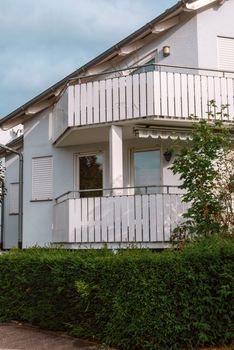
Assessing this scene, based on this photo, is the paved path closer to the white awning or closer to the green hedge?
the green hedge

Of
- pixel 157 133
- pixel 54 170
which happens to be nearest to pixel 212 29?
pixel 157 133

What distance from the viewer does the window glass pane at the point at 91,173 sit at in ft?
57.4

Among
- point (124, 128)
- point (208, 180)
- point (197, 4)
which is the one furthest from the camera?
point (197, 4)

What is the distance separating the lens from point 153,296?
8.23 metres

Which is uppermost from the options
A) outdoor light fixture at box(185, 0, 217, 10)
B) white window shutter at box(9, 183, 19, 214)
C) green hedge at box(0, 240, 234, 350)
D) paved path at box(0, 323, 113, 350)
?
outdoor light fixture at box(185, 0, 217, 10)

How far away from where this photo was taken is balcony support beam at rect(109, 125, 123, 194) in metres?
14.8

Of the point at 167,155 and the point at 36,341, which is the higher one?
the point at 167,155

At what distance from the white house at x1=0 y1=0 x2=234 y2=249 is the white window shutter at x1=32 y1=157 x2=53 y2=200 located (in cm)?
4

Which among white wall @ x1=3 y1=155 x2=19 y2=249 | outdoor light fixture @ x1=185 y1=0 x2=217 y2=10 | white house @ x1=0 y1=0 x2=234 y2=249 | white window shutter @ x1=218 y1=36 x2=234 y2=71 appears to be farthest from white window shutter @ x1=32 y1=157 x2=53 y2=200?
outdoor light fixture @ x1=185 y1=0 x2=217 y2=10

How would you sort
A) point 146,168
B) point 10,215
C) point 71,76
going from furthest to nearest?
point 10,215, point 71,76, point 146,168

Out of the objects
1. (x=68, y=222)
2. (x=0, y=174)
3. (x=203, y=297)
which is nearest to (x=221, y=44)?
(x=68, y=222)

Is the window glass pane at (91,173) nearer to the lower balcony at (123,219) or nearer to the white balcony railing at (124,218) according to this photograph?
the lower balcony at (123,219)

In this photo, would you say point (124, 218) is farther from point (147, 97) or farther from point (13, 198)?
point (13, 198)

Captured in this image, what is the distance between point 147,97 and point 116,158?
1.93 metres
